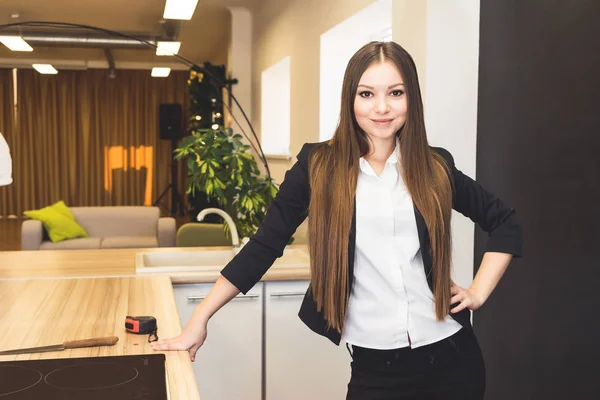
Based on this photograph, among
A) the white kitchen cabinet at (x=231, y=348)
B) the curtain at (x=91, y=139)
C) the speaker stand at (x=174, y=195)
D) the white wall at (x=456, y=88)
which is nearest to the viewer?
the white wall at (x=456, y=88)

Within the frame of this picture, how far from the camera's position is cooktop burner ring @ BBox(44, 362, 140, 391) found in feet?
4.45

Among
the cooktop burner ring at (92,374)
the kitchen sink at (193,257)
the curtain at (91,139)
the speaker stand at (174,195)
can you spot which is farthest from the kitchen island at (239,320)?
the curtain at (91,139)

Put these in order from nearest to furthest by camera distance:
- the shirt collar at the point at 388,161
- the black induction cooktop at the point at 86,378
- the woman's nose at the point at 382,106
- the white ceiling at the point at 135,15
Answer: the black induction cooktop at the point at 86,378 → the woman's nose at the point at 382,106 → the shirt collar at the point at 388,161 → the white ceiling at the point at 135,15

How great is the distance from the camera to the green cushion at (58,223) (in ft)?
22.5

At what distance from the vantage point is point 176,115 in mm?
12914

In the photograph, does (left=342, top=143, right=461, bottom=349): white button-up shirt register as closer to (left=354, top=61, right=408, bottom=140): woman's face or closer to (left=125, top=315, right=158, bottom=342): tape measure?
(left=354, top=61, right=408, bottom=140): woman's face

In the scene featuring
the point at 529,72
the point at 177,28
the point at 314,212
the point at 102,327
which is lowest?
the point at 102,327

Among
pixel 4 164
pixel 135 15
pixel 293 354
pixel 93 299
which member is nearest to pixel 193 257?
pixel 293 354

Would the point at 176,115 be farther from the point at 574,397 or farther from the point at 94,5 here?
the point at 574,397

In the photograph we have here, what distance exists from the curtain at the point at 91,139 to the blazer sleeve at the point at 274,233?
1217 centimetres

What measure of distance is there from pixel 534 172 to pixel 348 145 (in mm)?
1001

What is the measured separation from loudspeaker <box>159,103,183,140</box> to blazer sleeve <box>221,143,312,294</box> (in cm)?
1149

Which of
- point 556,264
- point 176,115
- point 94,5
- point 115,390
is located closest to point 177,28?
point 94,5

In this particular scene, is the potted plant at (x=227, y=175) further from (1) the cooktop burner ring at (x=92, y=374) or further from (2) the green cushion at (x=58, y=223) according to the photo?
(2) the green cushion at (x=58, y=223)
